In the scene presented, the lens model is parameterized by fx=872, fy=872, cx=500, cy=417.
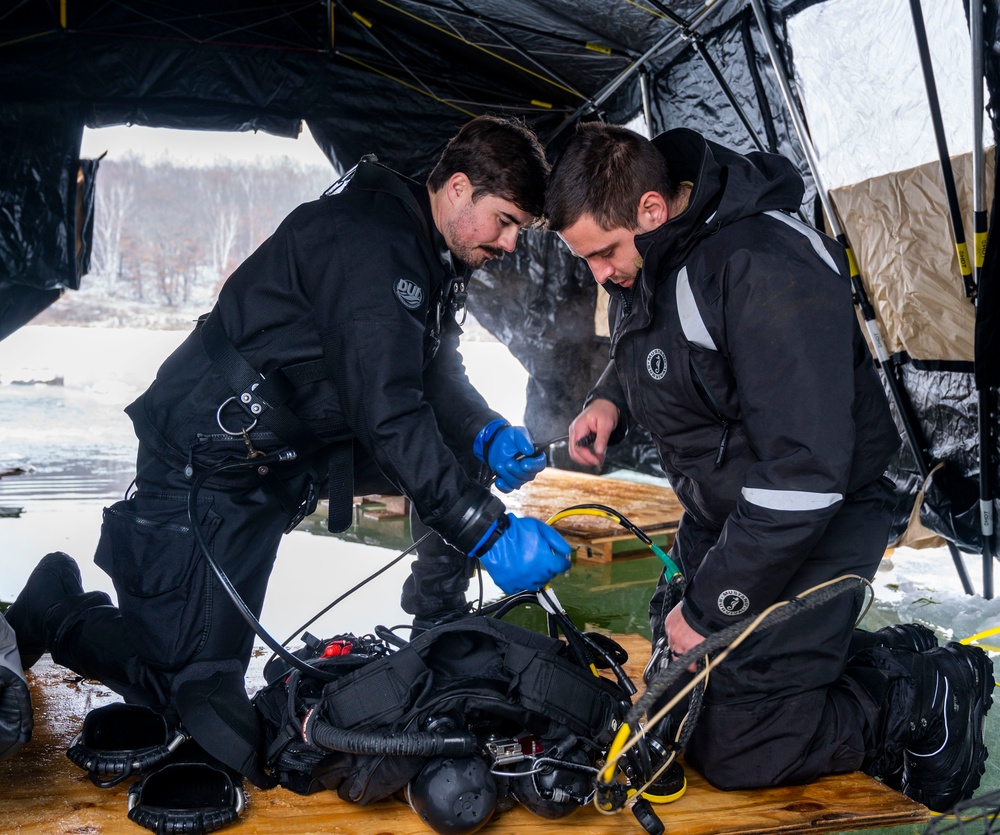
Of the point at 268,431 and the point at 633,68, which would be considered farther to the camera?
the point at 633,68

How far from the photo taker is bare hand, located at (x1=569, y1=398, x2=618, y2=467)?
2.44 metres

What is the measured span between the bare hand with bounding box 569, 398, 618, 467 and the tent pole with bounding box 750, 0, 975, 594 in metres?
1.92

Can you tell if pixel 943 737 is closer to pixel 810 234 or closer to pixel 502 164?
pixel 810 234

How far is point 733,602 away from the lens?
1.77m

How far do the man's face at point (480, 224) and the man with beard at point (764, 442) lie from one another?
1.08 ft

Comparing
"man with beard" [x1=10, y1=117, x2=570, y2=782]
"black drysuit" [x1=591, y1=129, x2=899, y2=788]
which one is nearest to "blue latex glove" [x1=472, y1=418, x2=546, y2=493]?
"man with beard" [x1=10, y1=117, x2=570, y2=782]

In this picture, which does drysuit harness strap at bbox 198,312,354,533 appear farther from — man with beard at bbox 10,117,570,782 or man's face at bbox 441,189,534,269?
→ man's face at bbox 441,189,534,269

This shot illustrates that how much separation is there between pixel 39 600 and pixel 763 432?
194cm

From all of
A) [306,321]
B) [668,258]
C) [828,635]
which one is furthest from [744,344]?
[306,321]

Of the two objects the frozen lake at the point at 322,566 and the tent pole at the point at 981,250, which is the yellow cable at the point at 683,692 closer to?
the frozen lake at the point at 322,566

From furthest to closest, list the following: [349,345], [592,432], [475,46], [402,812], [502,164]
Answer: [475,46] < [592,432] < [502,164] < [349,345] < [402,812]

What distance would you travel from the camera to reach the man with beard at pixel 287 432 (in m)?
2.04

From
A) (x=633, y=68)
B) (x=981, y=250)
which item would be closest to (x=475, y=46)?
(x=633, y=68)

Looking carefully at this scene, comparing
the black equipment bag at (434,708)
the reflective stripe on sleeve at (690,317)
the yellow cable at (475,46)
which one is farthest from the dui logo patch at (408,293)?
the yellow cable at (475,46)
